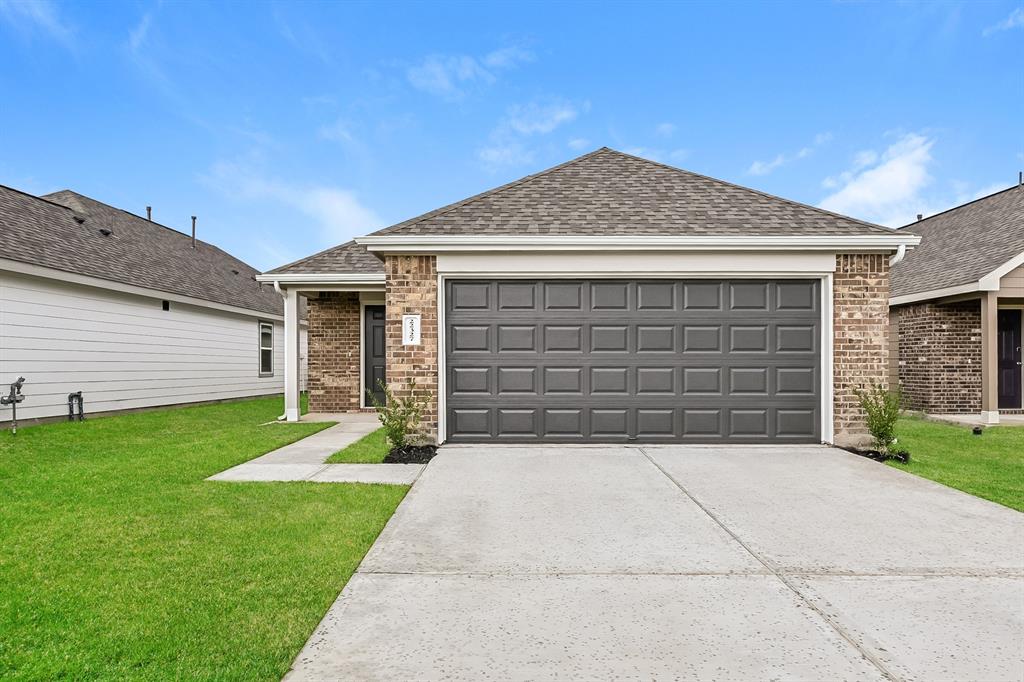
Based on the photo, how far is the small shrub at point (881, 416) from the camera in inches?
287

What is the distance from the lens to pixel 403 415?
7.52m

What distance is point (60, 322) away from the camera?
438 inches

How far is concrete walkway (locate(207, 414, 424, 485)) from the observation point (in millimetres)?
6059

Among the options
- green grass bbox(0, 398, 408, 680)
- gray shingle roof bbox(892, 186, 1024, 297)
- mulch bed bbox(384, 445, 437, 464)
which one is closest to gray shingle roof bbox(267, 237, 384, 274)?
mulch bed bbox(384, 445, 437, 464)

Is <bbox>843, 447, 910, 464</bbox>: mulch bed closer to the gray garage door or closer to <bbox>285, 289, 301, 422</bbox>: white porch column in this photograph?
the gray garage door

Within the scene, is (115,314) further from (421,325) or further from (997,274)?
(997,274)

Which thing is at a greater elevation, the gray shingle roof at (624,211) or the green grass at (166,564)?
the gray shingle roof at (624,211)

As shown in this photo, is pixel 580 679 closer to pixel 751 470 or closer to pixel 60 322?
pixel 751 470

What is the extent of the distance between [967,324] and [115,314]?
1916 cm

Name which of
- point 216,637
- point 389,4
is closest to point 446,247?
point 216,637

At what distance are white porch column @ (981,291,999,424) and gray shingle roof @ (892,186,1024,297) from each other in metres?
0.55

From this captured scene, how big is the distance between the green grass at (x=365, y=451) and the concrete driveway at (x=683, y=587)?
1805 mm

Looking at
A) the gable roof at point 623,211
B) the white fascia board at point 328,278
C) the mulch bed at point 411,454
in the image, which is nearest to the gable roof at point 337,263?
the white fascia board at point 328,278

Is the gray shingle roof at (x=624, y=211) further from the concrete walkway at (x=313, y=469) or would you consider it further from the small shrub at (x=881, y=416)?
the concrete walkway at (x=313, y=469)
